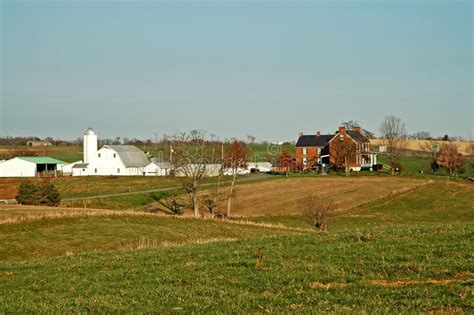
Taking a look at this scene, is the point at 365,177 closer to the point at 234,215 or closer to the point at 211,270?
→ the point at 234,215

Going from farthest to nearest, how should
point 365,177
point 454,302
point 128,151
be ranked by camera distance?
1. point 128,151
2. point 365,177
3. point 454,302

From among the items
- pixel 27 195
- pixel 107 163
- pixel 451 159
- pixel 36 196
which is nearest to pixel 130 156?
pixel 107 163

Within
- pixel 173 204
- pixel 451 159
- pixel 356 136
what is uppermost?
pixel 356 136

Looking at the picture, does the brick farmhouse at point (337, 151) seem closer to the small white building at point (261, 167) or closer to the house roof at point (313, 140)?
the house roof at point (313, 140)

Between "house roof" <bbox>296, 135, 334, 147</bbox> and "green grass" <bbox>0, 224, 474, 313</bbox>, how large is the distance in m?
121

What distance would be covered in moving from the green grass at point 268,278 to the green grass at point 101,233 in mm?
11659

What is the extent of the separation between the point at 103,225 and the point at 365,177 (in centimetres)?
6911

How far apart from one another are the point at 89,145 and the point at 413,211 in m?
82.5

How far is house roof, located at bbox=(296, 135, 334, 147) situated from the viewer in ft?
469

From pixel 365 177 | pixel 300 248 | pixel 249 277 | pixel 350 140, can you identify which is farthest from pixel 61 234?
pixel 350 140

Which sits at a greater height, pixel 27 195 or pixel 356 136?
pixel 356 136

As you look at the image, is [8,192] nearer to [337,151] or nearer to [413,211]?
[413,211]

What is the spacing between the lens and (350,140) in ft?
417

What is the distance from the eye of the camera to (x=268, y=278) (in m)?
15.1
